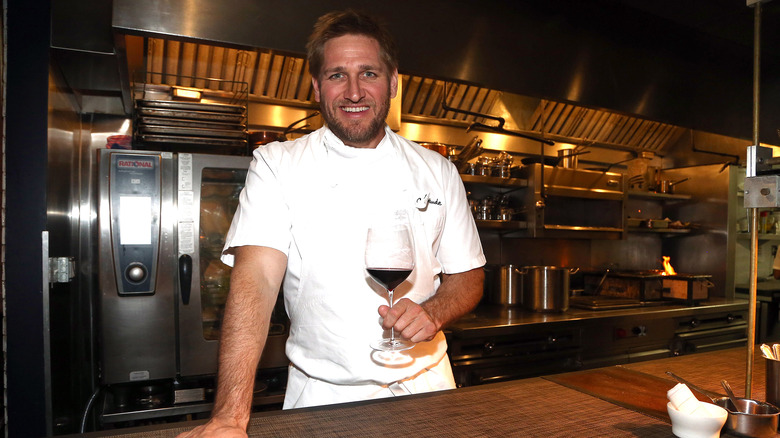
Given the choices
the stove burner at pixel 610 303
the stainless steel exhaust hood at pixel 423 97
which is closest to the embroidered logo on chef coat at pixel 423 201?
the stainless steel exhaust hood at pixel 423 97

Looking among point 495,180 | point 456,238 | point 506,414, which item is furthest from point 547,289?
point 506,414

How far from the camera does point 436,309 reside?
4.93 feet

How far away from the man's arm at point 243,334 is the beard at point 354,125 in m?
0.44

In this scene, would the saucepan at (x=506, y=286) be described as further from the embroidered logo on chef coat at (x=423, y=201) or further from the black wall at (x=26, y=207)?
the black wall at (x=26, y=207)

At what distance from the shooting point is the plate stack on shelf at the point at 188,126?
251 cm

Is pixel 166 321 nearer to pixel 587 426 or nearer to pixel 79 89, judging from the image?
pixel 79 89

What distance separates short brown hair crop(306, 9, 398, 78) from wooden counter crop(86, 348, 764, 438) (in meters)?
1.05

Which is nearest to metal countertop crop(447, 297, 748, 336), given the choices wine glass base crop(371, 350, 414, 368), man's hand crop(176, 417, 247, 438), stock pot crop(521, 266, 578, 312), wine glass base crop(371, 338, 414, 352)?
stock pot crop(521, 266, 578, 312)

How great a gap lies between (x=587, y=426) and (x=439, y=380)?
0.60m

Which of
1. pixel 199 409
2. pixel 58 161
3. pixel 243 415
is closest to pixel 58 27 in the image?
pixel 58 161

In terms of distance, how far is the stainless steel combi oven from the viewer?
8.00 feet

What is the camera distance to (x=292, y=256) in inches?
61.8

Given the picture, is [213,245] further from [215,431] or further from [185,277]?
[215,431]

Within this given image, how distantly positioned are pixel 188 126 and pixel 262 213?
4.51 feet
